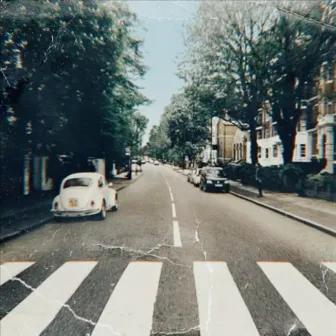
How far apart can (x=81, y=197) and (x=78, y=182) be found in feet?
0.57

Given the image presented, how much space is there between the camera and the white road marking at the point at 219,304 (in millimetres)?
2145

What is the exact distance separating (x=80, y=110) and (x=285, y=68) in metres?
2.12

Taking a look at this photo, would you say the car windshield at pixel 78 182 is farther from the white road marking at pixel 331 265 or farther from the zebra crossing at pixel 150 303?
the white road marking at pixel 331 265

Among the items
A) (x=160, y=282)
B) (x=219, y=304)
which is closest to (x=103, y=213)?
(x=160, y=282)

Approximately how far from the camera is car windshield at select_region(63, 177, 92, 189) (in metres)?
2.75

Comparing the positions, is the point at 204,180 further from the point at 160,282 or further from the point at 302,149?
the point at 160,282

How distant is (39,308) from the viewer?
2334 millimetres

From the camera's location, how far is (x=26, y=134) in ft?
10.1

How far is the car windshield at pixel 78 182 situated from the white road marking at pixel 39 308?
79 cm

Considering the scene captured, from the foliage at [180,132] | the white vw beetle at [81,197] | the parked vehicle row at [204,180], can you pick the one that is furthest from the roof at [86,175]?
the parked vehicle row at [204,180]

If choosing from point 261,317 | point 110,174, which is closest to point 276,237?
point 261,317

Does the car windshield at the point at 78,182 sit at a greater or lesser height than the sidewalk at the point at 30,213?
greater

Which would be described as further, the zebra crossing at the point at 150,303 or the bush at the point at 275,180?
the bush at the point at 275,180

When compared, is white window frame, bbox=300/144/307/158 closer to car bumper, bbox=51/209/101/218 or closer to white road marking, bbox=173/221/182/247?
white road marking, bbox=173/221/182/247
